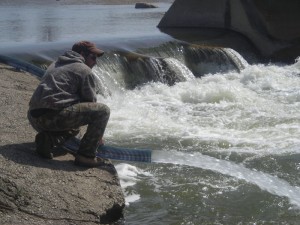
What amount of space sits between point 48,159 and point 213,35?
13.7 meters

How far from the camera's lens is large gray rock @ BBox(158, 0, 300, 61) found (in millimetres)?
18812

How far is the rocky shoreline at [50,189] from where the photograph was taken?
207 inches

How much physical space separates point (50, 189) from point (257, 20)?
14732mm

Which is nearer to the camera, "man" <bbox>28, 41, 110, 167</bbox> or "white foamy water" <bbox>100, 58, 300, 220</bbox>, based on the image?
"man" <bbox>28, 41, 110, 167</bbox>

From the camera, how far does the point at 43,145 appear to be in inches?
240

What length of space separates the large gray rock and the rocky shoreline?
13.2m

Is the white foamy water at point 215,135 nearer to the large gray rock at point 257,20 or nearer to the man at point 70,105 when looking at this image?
the man at point 70,105

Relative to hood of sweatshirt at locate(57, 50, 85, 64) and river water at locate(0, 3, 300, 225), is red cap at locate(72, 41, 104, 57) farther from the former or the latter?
river water at locate(0, 3, 300, 225)

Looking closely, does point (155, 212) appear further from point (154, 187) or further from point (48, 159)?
point (48, 159)

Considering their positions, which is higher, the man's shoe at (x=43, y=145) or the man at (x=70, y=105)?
the man at (x=70, y=105)

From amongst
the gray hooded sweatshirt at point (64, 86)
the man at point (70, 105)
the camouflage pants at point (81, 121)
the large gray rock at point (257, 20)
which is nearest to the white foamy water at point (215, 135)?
the camouflage pants at point (81, 121)

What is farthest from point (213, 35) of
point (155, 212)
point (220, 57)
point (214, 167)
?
point (155, 212)

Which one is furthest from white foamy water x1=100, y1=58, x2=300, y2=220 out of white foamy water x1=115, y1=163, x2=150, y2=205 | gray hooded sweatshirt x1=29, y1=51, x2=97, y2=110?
gray hooded sweatshirt x1=29, y1=51, x2=97, y2=110

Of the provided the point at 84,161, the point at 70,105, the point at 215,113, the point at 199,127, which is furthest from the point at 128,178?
the point at 215,113
